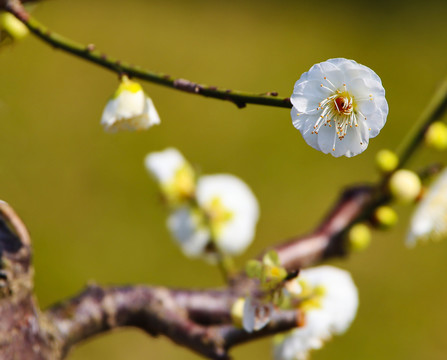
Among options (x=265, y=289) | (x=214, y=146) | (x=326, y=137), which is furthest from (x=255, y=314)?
(x=214, y=146)

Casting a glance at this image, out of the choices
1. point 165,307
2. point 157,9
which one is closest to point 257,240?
point 157,9

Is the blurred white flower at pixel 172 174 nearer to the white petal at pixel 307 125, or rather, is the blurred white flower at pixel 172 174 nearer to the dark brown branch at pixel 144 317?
the dark brown branch at pixel 144 317

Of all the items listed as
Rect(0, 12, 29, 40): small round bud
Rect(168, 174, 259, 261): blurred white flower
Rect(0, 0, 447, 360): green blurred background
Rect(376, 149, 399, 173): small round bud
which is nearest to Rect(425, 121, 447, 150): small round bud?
Rect(376, 149, 399, 173): small round bud

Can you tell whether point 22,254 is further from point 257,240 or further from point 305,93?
point 257,240

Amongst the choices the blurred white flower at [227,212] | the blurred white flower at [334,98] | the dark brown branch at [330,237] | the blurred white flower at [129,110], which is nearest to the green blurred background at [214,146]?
the blurred white flower at [227,212]

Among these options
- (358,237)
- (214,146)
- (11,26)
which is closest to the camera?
(11,26)

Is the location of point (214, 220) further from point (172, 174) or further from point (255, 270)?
point (255, 270)
